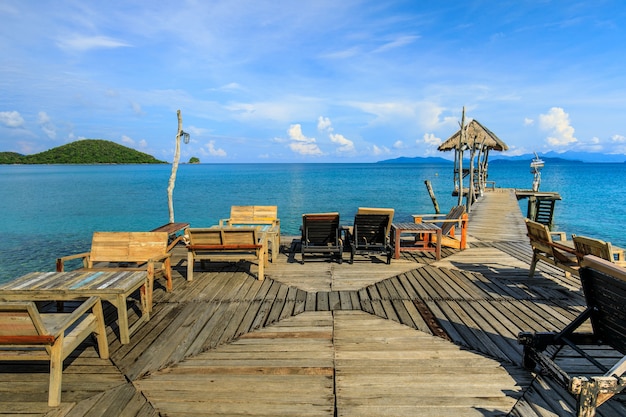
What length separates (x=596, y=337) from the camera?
2.89 meters

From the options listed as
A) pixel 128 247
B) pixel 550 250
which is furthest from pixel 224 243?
pixel 550 250

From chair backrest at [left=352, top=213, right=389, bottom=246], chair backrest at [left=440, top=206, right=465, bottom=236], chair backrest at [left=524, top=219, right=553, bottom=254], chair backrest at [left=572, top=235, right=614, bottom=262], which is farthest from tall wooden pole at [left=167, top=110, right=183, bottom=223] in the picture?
chair backrest at [left=572, top=235, right=614, bottom=262]

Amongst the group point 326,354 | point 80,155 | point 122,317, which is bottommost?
point 326,354

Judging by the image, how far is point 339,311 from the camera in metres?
4.66

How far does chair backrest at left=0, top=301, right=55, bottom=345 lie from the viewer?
2533mm

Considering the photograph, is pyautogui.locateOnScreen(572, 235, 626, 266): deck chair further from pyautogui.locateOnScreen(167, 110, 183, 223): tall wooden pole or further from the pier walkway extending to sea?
pyautogui.locateOnScreen(167, 110, 183, 223): tall wooden pole

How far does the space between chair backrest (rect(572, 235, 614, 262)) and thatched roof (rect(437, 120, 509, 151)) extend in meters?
16.6

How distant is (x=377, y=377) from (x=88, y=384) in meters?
2.69

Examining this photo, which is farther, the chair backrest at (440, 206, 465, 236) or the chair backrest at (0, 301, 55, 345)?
the chair backrest at (440, 206, 465, 236)

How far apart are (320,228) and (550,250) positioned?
417cm

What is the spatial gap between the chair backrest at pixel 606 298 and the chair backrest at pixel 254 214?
688cm

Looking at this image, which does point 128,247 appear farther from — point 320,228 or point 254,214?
point 254,214

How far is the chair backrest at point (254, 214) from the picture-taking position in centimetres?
878

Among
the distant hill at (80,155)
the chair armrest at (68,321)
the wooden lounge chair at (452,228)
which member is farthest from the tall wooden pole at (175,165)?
the distant hill at (80,155)
